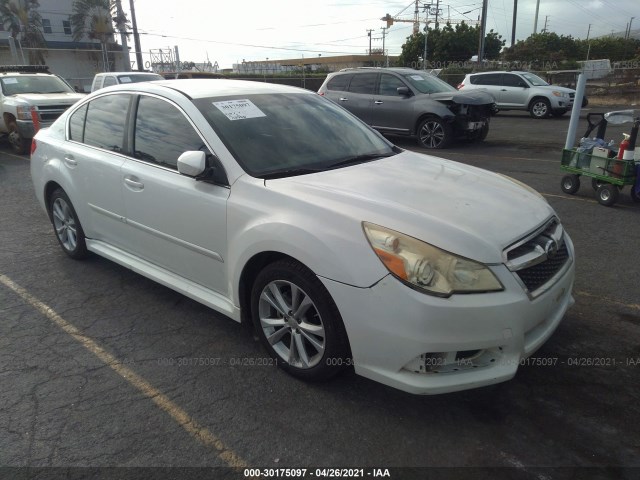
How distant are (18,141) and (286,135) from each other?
33.9ft

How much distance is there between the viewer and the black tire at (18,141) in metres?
10.9

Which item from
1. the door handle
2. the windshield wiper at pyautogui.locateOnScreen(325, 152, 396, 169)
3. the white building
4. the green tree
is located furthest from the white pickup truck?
the green tree

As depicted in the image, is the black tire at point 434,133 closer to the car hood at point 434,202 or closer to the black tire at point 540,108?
the car hood at point 434,202

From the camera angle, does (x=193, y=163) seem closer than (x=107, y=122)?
Yes

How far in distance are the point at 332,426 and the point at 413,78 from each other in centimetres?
1054

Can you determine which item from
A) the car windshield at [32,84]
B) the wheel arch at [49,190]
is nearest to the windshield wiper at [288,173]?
Result: the wheel arch at [49,190]

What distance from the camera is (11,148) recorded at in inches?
493

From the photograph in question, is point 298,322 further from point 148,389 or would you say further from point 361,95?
point 361,95

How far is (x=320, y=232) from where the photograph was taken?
8.34ft

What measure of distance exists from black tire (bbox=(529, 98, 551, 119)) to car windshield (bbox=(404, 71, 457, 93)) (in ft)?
23.5

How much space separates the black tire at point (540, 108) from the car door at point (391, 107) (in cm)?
833

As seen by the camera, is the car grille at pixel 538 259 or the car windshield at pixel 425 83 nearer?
the car grille at pixel 538 259

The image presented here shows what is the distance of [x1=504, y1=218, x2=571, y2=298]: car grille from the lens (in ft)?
8.16

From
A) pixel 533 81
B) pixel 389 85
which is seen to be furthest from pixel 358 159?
pixel 533 81
